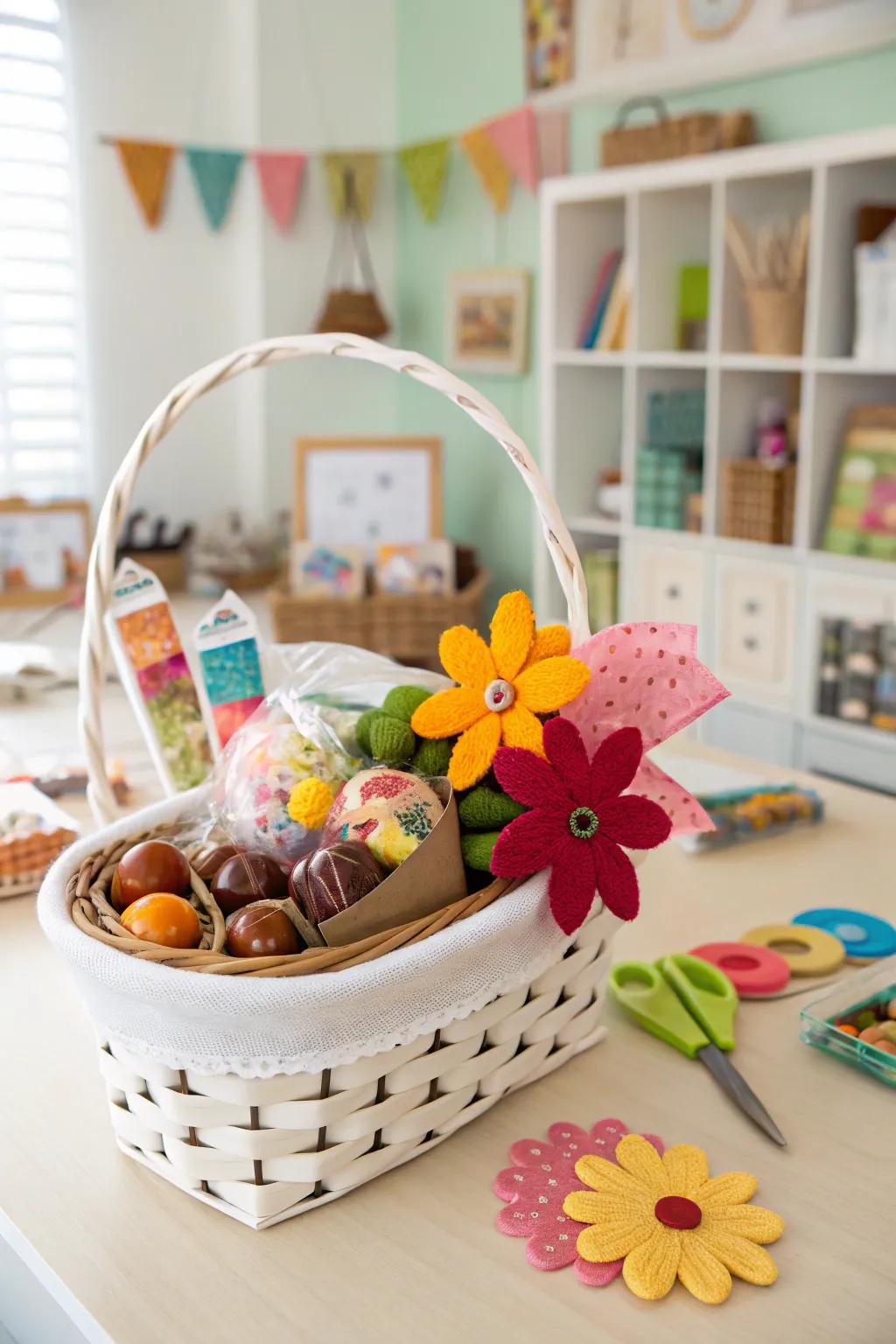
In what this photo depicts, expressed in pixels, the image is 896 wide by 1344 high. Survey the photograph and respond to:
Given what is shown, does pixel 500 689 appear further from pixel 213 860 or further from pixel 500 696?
pixel 213 860

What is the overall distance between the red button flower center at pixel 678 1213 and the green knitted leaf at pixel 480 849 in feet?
0.71

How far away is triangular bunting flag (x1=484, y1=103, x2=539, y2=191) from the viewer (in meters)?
3.15

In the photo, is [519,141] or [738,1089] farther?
[519,141]

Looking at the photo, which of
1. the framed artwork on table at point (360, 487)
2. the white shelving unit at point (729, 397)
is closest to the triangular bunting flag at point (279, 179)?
the framed artwork on table at point (360, 487)

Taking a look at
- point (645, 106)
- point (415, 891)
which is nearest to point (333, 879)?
point (415, 891)

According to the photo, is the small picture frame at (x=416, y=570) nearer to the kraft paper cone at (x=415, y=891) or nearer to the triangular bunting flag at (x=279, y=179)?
the triangular bunting flag at (x=279, y=179)

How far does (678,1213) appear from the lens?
2.34 ft

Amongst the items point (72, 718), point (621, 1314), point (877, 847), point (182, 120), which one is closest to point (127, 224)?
point (182, 120)

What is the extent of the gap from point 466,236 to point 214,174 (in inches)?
28.1

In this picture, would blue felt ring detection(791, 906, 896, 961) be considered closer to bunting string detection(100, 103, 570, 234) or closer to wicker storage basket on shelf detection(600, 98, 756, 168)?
wicker storage basket on shelf detection(600, 98, 756, 168)

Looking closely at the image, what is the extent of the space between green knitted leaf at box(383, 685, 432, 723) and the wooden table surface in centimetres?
27

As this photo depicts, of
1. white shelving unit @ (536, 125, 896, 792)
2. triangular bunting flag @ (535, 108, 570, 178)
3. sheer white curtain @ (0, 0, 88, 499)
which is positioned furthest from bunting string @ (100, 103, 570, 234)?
white shelving unit @ (536, 125, 896, 792)

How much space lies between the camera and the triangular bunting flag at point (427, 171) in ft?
11.5

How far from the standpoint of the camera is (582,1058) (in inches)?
35.3
